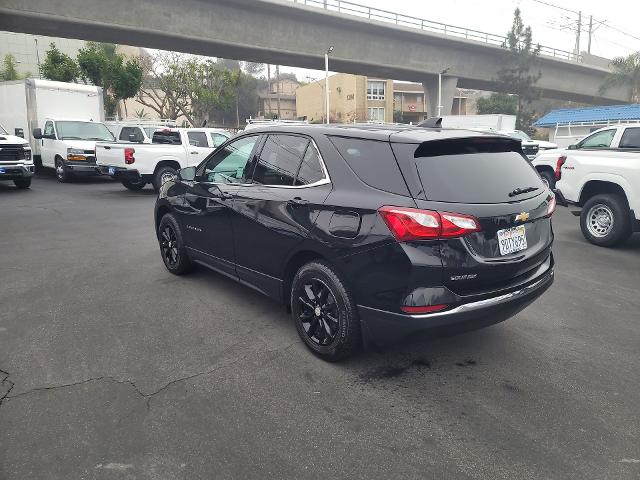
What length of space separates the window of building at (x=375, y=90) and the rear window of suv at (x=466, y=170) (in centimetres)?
6153

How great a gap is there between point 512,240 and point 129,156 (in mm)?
11656

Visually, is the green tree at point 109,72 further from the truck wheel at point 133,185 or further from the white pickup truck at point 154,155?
the white pickup truck at point 154,155

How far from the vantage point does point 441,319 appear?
10.0 ft

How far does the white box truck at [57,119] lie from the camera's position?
15.3 m

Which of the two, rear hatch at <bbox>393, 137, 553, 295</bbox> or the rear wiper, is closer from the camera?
rear hatch at <bbox>393, 137, 553, 295</bbox>

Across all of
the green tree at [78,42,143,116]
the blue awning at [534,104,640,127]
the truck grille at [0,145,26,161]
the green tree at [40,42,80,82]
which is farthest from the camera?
the blue awning at [534,104,640,127]

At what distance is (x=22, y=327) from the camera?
421cm

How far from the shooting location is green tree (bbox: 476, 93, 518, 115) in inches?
2100

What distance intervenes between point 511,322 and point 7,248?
6.93m

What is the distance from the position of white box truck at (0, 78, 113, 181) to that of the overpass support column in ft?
84.1

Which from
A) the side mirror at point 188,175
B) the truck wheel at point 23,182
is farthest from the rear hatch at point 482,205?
the truck wheel at point 23,182

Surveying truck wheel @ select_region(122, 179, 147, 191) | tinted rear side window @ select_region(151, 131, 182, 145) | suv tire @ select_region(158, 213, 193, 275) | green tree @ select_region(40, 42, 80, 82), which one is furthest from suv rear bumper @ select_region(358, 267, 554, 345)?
green tree @ select_region(40, 42, 80, 82)

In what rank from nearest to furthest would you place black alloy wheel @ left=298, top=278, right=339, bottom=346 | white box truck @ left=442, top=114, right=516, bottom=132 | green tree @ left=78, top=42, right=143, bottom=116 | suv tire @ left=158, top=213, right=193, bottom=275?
black alloy wheel @ left=298, top=278, right=339, bottom=346 < suv tire @ left=158, top=213, right=193, bottom=275 < white box truck @ left=442, top=114, right=516, bottom=132 < green tree @ left=78, top=42, right=143, bottom=116

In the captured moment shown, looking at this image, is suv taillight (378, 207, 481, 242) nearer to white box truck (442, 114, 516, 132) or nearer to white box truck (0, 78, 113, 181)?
white box truck (0, 78, 113, 181)
